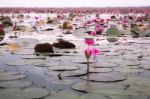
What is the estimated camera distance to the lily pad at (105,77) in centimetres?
379

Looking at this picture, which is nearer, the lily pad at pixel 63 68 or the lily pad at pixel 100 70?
the lily pad at pixel 100 70

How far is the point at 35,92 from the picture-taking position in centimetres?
322

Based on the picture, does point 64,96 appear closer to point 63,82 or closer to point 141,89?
point 63,82

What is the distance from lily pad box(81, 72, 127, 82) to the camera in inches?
149

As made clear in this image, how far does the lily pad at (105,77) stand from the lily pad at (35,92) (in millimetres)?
700

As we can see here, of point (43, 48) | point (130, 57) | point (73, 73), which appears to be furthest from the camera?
point (43, 48)

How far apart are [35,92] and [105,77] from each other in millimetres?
955

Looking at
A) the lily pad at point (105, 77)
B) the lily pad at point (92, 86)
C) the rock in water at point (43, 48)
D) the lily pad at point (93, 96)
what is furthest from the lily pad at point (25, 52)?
the lily pad at point (93, 96)

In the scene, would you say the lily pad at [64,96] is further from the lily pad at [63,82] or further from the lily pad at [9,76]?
the lily pad at [9,76]

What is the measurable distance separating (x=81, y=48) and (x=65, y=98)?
3.39m

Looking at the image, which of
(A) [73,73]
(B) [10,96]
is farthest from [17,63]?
(B) [10,96]

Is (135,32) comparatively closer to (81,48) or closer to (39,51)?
(81,48)

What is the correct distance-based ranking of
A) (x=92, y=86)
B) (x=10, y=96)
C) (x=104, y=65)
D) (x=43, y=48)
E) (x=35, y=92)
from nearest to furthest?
(x=10, y=96) → (x=35, y=92) → (x=92, y=86) → (x=104, y=65) → (x=43, y=48)

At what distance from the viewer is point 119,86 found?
350 cm
